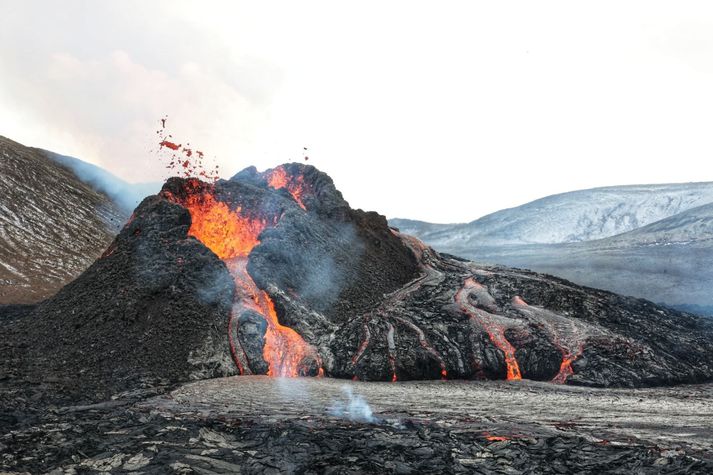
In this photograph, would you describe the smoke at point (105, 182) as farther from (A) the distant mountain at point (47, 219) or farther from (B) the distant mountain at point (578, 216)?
(B) the distant mountain at point (578, 216)

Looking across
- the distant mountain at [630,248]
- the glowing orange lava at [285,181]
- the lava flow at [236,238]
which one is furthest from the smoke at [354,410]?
the distant mountain at [630,248]

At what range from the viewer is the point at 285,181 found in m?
34.3

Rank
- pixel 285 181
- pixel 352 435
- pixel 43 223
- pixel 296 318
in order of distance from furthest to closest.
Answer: pixel 43 223 → pixel 285 181 → pixel 296 318 → pixel 352 435

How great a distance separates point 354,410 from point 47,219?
236ft

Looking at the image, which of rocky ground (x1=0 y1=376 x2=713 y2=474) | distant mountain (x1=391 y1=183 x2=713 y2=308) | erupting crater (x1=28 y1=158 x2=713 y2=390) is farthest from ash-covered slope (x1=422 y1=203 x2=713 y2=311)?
rocky ground (x1=0 y1=376 x2=713 y2=474)

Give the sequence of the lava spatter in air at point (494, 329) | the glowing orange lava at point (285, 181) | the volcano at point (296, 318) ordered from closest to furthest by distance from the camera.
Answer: the volcano at point (296, 318) → the lava spatter in air at point (494, 329) → the glowing orange lava at point (285, 181)

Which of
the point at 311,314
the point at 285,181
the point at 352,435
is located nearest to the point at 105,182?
the point at 285,181

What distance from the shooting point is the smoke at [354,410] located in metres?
12.5

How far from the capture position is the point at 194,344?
65.6 ft

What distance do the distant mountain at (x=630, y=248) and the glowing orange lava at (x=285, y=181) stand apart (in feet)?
148

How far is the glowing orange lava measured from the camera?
33.8m

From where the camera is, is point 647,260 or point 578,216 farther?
point 578,216

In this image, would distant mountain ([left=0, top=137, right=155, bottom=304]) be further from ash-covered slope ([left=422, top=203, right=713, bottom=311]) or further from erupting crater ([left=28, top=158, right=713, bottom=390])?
ash-covered slope ([left=422, top=203, right=713, bottom=311])

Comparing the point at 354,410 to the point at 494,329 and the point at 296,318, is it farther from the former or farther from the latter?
the point at 494,329
